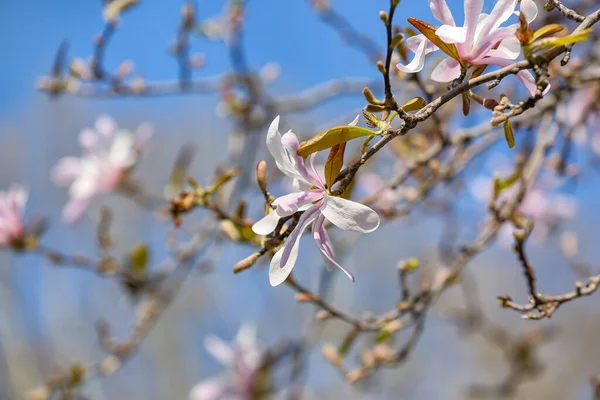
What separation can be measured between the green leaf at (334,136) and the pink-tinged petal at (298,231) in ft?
0.20

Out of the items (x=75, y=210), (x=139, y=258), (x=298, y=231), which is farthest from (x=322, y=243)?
(x=75, y=210)

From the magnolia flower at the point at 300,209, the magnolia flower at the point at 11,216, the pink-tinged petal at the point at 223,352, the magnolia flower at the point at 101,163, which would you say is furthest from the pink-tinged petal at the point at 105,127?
the magnolia flower at the point at 300,209

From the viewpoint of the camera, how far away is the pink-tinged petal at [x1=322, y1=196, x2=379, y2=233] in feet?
1.67

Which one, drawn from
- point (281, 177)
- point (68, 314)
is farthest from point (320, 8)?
point (68, 314)

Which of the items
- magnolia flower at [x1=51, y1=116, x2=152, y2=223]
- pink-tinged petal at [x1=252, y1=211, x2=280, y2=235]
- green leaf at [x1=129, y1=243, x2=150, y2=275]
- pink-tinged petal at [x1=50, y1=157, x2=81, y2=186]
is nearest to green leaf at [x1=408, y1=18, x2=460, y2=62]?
pink-tinged petal at [x1=252, y1=211, x2=280, y2=235]

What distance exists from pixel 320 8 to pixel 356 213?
1.48m

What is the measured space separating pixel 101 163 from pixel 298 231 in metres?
1.13

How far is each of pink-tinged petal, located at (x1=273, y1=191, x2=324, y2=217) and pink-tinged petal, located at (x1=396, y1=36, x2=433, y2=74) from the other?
14cm

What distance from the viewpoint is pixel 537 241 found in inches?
63.8

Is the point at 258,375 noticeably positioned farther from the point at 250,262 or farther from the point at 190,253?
the point at 250,262

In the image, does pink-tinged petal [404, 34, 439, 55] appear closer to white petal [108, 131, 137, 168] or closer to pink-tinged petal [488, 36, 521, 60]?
pink-tinged petal [488, 36, 521, 60]

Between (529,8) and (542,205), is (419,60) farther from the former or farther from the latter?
(542,205)

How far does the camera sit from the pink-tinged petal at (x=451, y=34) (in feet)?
1.66

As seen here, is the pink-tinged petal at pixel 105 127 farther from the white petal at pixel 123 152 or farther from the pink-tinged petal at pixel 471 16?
the pink-tinged petal at pixel 471 16
